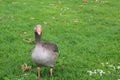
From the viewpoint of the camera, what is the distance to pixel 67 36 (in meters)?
12.1

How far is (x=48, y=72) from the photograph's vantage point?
330 inches

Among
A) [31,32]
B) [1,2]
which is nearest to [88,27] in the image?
[31,32]

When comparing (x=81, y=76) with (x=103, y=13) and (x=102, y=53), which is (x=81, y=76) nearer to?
(x=102, y=53)

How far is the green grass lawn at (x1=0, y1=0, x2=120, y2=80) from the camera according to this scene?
856 cm

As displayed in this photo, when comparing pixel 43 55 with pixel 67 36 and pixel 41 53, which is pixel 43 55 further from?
pixel 67 36

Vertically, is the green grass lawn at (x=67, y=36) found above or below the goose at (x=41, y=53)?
below

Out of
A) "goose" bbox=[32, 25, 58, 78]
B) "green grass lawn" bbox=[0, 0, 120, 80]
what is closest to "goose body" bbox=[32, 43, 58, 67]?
"goose" bbox=[32, 25, 58, 78]

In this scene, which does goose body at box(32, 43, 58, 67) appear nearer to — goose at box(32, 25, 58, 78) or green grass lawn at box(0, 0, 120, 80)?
goose at box(32, 25, 58, 78)

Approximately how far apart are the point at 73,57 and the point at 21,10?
24.1 feet

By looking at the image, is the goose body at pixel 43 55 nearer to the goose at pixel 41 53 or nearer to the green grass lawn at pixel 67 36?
the goose at pixel 41 53

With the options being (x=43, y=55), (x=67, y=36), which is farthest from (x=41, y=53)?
(x=67, y=36)

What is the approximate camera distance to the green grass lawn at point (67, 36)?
856 centimetres

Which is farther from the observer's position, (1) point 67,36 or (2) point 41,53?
(1) point 67,36

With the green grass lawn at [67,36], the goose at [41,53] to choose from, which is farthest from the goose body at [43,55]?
the green grass lawn at [67,36]
